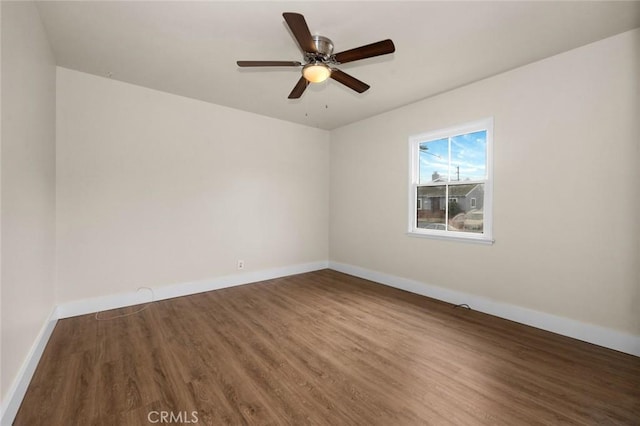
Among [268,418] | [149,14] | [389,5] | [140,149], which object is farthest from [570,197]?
[140,149]

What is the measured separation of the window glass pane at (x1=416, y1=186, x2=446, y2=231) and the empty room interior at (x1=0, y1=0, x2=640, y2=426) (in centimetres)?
3

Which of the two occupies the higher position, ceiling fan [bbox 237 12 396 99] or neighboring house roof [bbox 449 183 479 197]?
ceiling fan [bbox 237 12 396 99]

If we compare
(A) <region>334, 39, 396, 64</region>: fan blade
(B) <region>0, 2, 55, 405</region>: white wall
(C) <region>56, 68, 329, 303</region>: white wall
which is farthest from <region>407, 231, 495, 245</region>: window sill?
(B) <region>0, 2, 55, 405</region>: white wall

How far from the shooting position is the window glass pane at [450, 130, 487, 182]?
3154 mm

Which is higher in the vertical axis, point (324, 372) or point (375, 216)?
point (375, 216)

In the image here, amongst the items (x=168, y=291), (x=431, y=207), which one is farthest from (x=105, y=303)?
(x=431, y=207)

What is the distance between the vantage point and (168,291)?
3.50 m

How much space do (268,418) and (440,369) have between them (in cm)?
130

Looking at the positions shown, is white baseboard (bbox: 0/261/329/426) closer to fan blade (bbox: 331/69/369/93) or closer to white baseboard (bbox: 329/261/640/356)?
white baseboard (bbox: 329/261/640/356)

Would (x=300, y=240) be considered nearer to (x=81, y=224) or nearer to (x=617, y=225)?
(x=81, y=224)

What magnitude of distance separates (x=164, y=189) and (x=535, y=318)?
4.52 metres

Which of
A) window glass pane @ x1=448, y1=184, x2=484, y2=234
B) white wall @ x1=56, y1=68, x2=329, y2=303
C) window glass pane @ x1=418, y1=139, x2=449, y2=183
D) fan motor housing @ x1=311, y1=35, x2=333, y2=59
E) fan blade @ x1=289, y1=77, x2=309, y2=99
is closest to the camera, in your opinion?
fan motor housing @ x1=311, y1=35, x2=333, y2=59

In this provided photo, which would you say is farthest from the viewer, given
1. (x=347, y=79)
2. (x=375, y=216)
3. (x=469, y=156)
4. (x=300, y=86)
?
(x=375, y=216)

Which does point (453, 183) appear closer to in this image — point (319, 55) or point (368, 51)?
point (368, 51)
